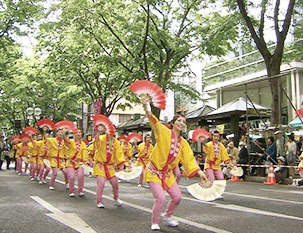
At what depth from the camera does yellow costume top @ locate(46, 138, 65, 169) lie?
11.4 metres

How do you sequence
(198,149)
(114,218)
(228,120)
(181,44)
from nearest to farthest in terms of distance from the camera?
(114,218) → (181,44) → (228,120) → (198,149)

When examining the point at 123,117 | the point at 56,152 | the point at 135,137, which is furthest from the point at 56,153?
the point at 123,117

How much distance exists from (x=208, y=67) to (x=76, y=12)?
21296mm

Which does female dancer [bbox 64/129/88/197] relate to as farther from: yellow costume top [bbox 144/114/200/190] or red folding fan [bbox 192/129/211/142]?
yellow costume top [bbox 144/114/200/190]

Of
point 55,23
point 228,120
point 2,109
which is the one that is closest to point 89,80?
point 55,23

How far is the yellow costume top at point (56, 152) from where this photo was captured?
1143cm

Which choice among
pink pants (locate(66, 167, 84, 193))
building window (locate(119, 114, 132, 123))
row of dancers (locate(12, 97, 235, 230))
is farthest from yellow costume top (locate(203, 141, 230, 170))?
building window (locate(119, 114, 132, 123))

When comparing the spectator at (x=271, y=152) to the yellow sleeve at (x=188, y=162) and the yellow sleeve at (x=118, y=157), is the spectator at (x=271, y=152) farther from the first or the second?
the yellow sleeve at (x=188, y=162)

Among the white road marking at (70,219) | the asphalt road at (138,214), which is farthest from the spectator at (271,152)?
the white road marking at (70,219)

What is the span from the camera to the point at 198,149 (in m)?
21.4

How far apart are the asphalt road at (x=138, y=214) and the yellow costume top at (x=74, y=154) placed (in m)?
1.07

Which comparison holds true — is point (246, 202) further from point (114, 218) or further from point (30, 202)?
point (30, 202)

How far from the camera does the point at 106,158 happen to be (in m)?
8.06

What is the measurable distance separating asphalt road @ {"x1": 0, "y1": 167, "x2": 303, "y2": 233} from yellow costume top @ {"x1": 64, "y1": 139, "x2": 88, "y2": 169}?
1.07m
